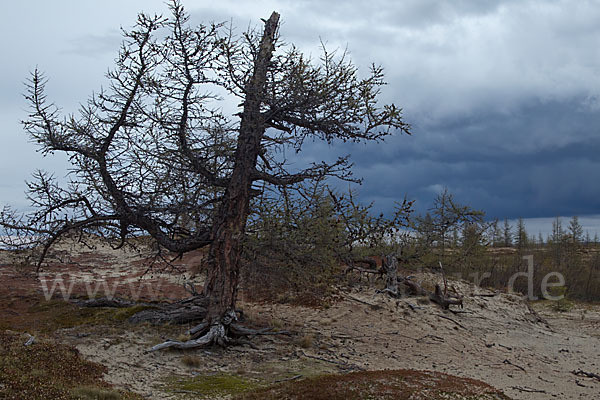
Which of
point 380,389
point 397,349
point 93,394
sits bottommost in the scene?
point 397,349

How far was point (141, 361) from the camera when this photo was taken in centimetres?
847

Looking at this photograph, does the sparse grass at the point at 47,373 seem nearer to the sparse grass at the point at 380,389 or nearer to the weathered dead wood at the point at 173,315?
the sparse grass at the point at 380,389

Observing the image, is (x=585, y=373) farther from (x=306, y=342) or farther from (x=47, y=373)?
(x=47, y=373)

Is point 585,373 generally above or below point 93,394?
below

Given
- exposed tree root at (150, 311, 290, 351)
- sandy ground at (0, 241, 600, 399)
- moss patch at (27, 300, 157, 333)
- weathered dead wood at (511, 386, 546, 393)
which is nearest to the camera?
sandy ground at (0, 241, 600, 399)

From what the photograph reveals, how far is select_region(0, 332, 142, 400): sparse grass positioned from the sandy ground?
472mm

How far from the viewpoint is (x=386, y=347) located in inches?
424

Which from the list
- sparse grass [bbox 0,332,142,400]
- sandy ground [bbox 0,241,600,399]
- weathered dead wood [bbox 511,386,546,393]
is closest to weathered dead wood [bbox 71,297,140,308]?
sandy ground [bbox 0,241,600,399]

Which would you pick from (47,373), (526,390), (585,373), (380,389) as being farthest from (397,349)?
(47,373)

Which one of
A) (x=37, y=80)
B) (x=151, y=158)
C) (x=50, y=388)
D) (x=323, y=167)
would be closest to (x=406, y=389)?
(x=50, y=388)

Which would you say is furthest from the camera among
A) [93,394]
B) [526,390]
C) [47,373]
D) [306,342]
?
[306,342]

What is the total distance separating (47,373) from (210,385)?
2.16 m

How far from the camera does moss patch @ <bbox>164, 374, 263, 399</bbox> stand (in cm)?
705

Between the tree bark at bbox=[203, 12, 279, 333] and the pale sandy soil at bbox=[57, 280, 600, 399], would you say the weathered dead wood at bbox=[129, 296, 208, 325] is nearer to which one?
the pale sandy soil at bbox=[57, 280, 600, 399]
